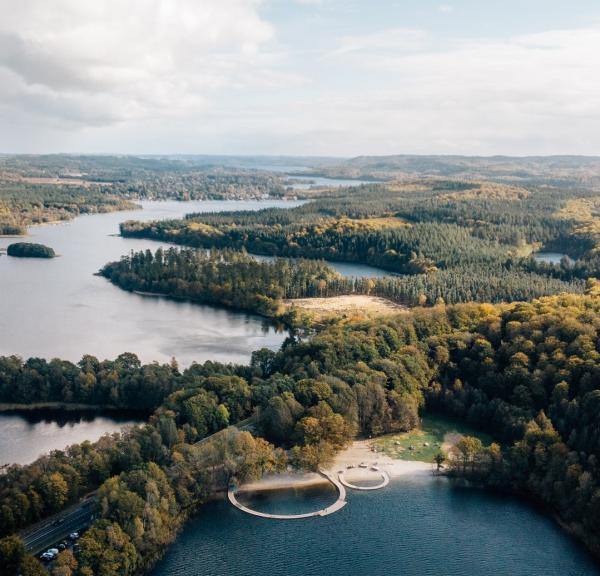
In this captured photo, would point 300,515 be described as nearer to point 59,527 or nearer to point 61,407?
point 59,527

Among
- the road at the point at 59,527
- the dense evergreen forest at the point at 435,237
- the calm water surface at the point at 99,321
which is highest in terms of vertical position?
the dense evergreen forest at the point at 435,237

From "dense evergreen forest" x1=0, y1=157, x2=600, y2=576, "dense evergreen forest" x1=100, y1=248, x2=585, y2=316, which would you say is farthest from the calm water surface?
"dense evergreen forest" x1=0, y1=157, x2=600, y2=576

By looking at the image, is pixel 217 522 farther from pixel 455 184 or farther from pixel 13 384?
pixel 455 184

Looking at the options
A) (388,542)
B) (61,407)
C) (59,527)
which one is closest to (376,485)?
(388,542)

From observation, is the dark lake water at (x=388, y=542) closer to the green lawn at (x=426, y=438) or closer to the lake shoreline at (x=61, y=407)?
the green lawn at (x=426, y=438)

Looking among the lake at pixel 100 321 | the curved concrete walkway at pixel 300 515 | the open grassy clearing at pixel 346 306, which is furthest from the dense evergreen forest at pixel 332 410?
the open grassy clearing at pixel 346 306
